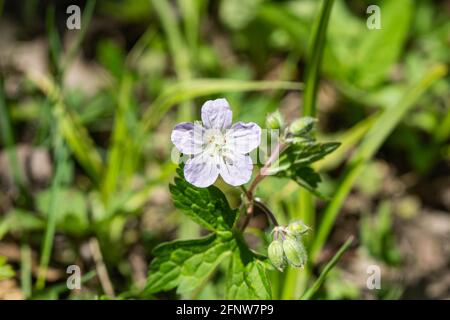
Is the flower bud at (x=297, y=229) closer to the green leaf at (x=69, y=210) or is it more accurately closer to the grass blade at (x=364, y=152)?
the grass blade at (x=364, y=152)

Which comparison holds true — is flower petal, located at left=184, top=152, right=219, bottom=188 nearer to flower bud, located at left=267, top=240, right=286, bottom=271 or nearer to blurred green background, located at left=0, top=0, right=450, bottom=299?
flower bud, located at left=267, top=240, right=286, bottom=271

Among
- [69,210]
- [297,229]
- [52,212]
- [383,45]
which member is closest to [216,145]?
[297,229]

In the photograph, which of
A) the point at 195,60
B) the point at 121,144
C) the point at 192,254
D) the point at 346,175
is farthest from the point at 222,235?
the point at 195,60

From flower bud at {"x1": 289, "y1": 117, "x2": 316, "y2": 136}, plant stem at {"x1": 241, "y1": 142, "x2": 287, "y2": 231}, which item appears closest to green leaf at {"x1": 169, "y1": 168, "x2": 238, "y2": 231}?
plant stem at {"x1": 241, "y1": 142, "x2": 287, "y2": 231}

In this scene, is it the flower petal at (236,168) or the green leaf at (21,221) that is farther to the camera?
the green leaf at (21,221)

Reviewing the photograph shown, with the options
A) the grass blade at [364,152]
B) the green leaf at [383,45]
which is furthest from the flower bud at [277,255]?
the green leaf at [383,45]

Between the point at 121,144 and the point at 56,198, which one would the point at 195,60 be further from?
the point at 56,198
